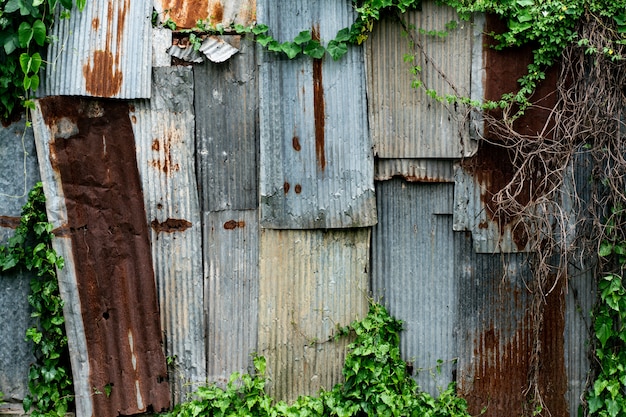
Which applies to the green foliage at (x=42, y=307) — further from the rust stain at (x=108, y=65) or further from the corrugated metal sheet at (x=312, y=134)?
the corrugated metal sheet at (x=312, y=134)

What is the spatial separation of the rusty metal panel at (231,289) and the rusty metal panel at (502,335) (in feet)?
4.67

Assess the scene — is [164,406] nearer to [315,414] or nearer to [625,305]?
[315,414]

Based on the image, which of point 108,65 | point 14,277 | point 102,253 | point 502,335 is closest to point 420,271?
point 502,335

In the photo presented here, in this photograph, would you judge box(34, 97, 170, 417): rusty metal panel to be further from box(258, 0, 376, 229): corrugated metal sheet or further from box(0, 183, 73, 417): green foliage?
box(258, 0, 376, 229): corrugated metal sheet

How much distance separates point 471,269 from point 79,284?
2.66 m

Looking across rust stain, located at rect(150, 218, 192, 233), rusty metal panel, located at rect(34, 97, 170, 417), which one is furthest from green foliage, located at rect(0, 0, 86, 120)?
rust stain, located at rect(150, 218, 192, 233)

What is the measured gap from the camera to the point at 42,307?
4.33m

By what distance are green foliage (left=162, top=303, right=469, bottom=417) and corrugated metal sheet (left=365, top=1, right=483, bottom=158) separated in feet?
3.77

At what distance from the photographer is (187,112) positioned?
14.2ft

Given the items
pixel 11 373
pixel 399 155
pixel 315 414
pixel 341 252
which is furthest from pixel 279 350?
pixel 11 373

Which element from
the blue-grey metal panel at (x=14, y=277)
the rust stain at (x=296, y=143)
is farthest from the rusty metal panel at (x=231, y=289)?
the blue-grey metal panel at (x=14, y=277)

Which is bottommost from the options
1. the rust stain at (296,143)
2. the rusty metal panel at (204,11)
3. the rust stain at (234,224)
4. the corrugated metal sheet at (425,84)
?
the rust stain at (234,224)

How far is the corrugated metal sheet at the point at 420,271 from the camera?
14.4 feet

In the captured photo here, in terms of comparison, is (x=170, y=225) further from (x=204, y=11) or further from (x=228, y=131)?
(x=204, y=11)
